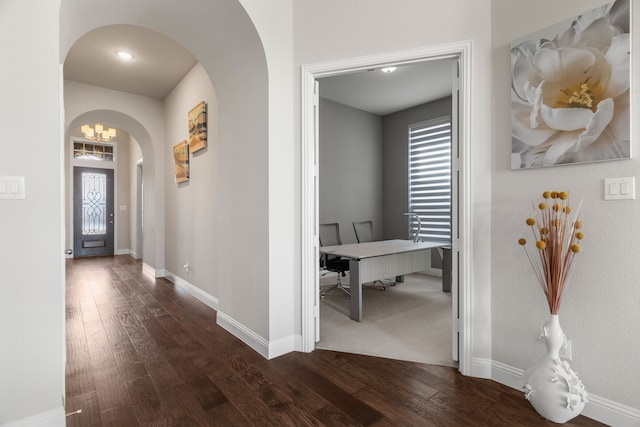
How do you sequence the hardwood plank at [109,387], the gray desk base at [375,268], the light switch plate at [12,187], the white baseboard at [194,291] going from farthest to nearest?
the white baseboard at [194,291] < the gray desk base at [375,268] < the hardwood plank at [109,387] < the light switch plate at [12,187]

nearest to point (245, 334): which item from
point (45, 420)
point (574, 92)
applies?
point (45, 420)

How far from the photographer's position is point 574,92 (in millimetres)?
1736

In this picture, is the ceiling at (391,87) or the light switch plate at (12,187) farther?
the ceiling at (391,87)

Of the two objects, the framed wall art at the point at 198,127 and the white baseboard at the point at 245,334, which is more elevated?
the framed wall art at the point at 198,127

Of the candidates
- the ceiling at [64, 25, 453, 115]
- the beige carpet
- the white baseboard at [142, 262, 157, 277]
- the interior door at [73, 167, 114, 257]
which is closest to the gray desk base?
the beige carpet

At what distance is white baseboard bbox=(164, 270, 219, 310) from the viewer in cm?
371

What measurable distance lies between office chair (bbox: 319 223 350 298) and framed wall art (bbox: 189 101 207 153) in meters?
2.02

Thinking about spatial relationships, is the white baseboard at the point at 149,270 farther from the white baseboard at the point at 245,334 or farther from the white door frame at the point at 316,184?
the white door frame at the point at 316,184

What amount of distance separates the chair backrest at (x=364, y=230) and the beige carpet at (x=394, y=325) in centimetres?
114

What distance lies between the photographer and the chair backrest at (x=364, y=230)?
544cm

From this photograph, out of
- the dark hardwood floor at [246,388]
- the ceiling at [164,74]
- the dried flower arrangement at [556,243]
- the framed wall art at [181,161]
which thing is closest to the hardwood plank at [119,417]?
the dark hardwood floor at [246,388]

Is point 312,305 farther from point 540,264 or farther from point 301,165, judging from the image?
point 540,264

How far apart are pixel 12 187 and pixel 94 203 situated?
7.82m

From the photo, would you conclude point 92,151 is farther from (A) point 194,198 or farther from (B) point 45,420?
(B) point 45,420
